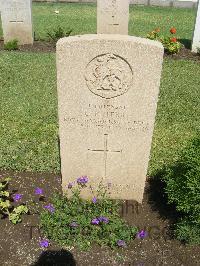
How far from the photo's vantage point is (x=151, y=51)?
10.5 ft

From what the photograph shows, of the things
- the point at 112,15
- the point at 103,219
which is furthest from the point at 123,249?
the point at 112,15

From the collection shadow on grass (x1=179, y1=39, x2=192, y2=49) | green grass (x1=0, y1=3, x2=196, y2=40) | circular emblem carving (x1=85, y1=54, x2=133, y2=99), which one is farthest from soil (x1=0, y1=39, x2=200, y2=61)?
circular emblem carving (x1=85, y1=54, x2=133, y2=99)

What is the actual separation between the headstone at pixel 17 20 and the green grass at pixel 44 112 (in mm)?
1258

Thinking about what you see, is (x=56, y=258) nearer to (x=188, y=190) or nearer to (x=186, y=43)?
(x=188, y=190)

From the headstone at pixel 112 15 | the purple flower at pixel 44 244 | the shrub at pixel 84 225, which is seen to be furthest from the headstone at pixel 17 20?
the purple flower at pixel 44 244

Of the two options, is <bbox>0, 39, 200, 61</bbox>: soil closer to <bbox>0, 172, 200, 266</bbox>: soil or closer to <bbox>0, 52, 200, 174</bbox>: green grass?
<bbox>0, 52, 200, 174</bbox>: green grass

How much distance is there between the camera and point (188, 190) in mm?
3479

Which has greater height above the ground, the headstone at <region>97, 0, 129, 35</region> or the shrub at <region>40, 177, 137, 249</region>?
the headstone at <region>97, 0, 129, 35</region>

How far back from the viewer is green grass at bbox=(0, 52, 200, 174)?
5316 mm

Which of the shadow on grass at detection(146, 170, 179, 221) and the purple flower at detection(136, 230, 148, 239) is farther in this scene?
the shadow on grass at detection(146, 170, 179, 221)

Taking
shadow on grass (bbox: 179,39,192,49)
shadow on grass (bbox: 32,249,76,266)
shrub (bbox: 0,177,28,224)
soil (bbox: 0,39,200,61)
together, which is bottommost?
shadow on grass (bbox: 32,249,76,266)

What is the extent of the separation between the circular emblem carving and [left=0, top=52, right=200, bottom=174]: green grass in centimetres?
187

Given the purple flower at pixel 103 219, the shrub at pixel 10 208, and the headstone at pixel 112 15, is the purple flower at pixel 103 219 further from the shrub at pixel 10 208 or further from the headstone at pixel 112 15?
the headstone at pixel 112 15

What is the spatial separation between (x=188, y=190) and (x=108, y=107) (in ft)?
3.79
